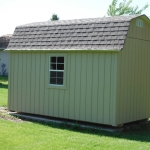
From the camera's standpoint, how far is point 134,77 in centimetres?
1173

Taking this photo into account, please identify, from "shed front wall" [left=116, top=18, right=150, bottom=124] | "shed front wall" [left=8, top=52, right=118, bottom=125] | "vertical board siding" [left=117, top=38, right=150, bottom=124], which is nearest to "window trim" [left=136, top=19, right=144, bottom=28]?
"shed front wall" [left=116, top=18, right=150, bottom=124]

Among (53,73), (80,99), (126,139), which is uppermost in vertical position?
(53,73)

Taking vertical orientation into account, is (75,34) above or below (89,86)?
above

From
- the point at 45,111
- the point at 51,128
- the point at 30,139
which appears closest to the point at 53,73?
the point at 45,111

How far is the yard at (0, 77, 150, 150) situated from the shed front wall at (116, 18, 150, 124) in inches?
25.7

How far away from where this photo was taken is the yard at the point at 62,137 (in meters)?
8.65

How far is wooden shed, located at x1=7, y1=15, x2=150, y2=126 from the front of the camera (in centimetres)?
1091

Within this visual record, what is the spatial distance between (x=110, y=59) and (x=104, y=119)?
1.88 metres

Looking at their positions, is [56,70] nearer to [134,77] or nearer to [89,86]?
[89,86]

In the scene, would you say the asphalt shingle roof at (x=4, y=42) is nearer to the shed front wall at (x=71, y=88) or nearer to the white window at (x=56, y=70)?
the shed front wall at (x=71, y=88)

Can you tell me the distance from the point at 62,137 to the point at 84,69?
8.88 ft

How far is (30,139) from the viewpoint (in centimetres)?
916

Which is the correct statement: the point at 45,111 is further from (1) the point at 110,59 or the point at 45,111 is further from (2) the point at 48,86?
(1) the point at 110,59

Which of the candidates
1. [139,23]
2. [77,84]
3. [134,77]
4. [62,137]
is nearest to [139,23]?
[139,23]
